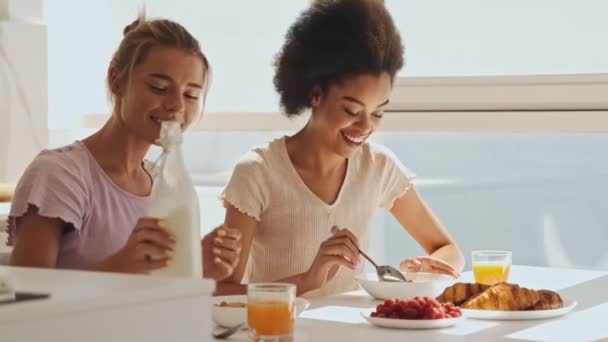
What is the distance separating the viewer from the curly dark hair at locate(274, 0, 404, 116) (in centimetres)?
280

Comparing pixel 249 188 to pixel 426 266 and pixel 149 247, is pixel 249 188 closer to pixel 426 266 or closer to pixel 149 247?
pixel 426 266

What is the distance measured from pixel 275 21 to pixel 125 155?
6.74 ft

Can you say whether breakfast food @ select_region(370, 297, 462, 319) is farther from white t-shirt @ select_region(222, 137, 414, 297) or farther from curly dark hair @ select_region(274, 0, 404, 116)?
curly dark hair @ select_region(274, 0, 404, 116)

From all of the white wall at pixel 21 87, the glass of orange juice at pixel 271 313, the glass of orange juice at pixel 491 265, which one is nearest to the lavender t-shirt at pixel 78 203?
the glass of orange juice at pixel 271 313

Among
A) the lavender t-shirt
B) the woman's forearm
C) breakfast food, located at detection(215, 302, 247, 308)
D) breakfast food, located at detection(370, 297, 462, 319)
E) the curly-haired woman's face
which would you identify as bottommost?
breakfast food, located at detection(370, 297, 462, 319)

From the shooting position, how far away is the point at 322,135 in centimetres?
286

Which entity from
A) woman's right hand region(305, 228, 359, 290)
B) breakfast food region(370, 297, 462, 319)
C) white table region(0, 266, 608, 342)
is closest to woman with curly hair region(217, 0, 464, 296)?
woman's right hand region(305, 228, 359, 290)

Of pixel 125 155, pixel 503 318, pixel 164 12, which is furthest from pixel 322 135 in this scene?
pixel 164 12

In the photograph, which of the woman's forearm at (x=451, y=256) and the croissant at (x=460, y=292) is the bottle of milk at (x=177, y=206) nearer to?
the croissant at (x=460, y=292)

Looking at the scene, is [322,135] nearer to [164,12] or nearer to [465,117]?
[465,117]

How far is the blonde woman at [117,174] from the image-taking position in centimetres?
220

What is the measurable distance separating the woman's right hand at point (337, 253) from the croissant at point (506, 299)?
0.40m

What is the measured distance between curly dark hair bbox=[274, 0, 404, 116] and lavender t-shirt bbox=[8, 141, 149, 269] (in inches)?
27.7

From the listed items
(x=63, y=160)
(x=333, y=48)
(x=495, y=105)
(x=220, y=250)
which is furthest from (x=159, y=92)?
(x=495, y=105)
